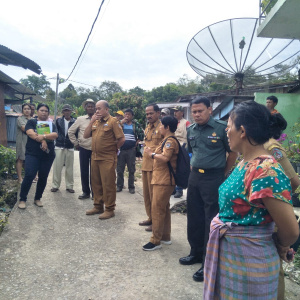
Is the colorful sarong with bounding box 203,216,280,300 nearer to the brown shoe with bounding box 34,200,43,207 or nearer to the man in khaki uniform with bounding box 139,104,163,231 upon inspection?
the man in khaki uniform with bounding box 139,104,163,231

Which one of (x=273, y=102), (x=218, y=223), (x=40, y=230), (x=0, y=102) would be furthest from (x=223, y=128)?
(x=0, y=102)

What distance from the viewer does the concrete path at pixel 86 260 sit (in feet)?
8.52

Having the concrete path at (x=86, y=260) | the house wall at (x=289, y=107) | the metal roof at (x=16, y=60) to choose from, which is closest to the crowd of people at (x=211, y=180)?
the concrete path at (x=86, y=260)

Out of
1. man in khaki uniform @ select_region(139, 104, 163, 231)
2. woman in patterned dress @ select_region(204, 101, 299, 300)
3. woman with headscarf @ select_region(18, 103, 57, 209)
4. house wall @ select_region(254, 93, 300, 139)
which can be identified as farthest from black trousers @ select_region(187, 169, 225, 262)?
house wall @ select_region(254, 93, 300, 139)

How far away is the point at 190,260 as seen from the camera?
3.15m

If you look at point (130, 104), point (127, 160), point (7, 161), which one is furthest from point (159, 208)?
point (130, 104)

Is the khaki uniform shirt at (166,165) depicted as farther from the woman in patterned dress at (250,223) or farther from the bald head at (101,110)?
the woman in patterned dress at (250,223)

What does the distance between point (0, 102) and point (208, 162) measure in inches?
312

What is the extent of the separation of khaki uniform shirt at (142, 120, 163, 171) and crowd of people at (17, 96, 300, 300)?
2 centimetres

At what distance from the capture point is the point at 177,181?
11.1 feet

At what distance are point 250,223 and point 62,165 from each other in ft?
16.3

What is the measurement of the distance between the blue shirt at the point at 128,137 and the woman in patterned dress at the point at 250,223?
450cm

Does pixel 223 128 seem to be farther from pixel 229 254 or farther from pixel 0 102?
pixel 0 102

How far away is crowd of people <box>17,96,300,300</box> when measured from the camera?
1485mm
